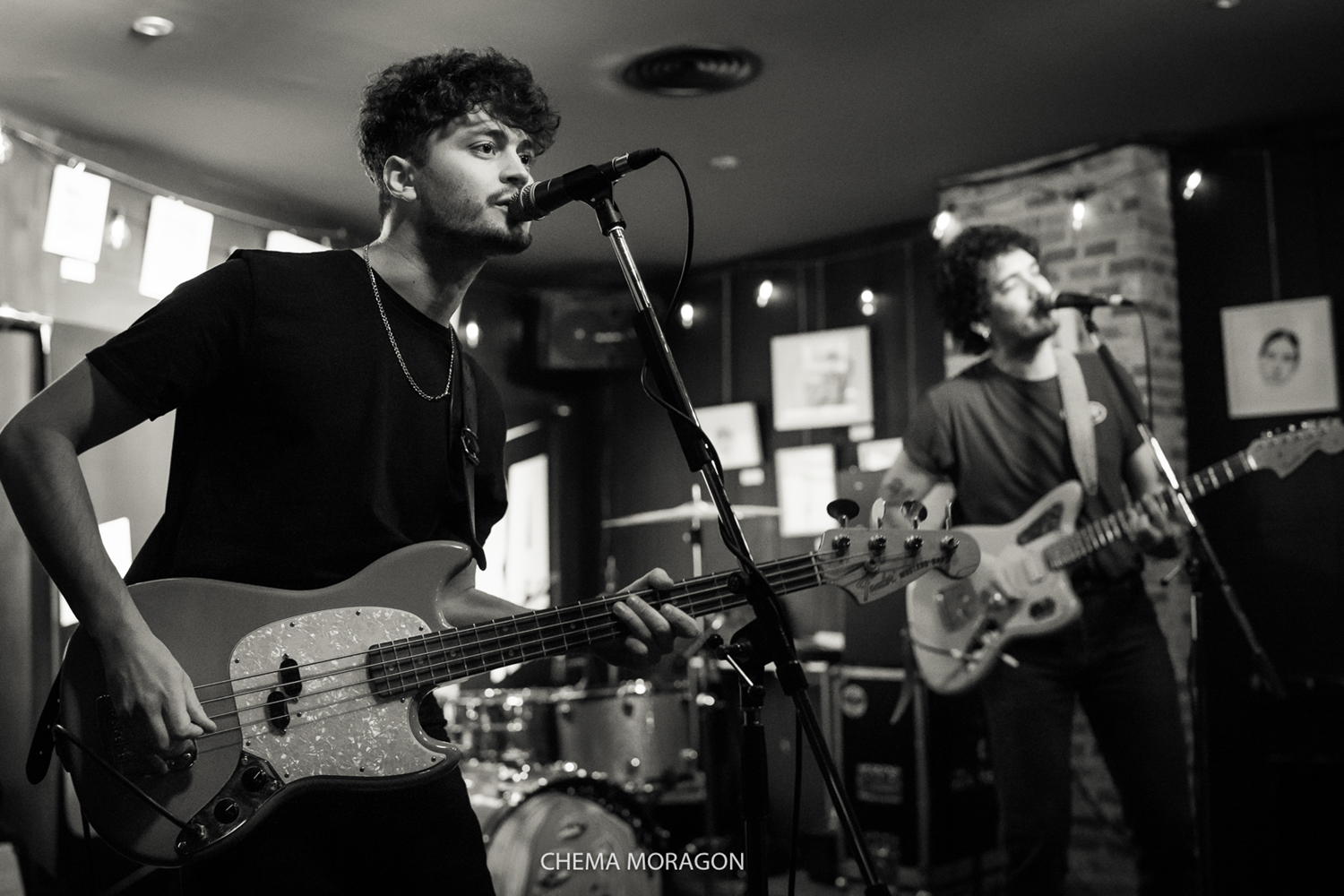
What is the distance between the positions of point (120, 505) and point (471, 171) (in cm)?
371

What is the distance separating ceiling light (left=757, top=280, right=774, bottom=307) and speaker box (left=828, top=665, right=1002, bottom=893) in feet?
10.5

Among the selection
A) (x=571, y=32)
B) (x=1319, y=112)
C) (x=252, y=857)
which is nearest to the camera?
(x=252, y=857)

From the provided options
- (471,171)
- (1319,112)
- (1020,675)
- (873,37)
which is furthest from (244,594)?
(1319,112)

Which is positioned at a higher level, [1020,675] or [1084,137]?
[1084,137]

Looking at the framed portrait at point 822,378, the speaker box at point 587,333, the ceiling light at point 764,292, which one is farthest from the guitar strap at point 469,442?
the speaker box at point 587,333

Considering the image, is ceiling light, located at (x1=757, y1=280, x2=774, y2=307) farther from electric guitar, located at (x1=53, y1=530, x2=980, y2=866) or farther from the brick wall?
electric guitar, located at (x1=53, y1=530, x2=980, y2=866)

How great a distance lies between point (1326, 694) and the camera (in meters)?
4.73

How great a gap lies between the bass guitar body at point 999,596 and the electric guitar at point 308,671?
1.44 metres

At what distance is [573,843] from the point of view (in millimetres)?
3787

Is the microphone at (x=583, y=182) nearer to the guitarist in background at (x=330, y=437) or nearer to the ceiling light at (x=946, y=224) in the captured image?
the guitarist in background at (x=330, y=437)

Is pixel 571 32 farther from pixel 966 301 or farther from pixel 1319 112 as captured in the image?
pixel 1319 112

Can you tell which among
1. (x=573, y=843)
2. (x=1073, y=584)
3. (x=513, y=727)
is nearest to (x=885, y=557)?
(x=1073, y=584)

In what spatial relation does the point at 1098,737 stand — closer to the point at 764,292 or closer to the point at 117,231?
the point at 117,231

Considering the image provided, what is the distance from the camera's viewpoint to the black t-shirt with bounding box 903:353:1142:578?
11.2ft
